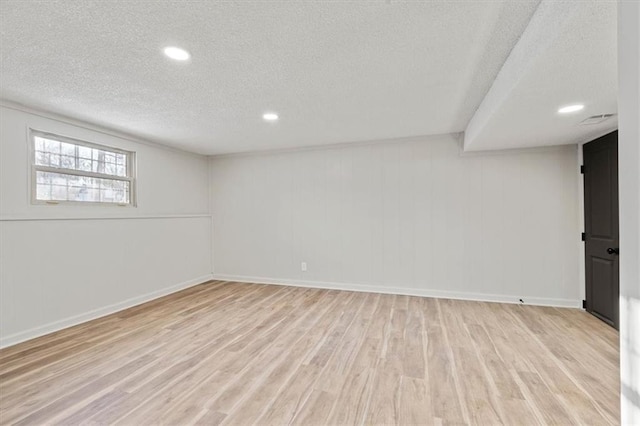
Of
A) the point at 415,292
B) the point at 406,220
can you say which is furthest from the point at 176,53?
the point at 415,292

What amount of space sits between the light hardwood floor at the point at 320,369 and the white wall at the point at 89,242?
1.07ft

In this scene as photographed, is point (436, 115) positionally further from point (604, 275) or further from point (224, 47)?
point (604, 275)

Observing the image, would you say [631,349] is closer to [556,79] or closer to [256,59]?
[556,79]

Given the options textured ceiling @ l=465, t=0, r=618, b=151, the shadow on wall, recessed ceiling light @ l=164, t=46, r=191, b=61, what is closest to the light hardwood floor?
the shadow on wall

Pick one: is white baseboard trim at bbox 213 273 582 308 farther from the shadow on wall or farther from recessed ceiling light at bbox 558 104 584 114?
the shadow on wall

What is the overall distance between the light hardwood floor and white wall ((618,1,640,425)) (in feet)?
3.69

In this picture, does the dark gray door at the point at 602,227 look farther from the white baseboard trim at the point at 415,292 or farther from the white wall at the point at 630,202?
the white wall at the point at 630,202

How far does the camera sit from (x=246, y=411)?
71.2 inches

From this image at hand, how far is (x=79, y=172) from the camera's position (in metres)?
3.43

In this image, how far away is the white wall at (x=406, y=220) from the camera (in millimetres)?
3779

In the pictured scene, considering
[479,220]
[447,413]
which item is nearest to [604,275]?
[479,220]

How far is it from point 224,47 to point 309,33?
0.59m

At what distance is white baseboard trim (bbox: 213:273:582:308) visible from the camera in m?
3.76

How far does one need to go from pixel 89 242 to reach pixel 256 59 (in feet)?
10.1
